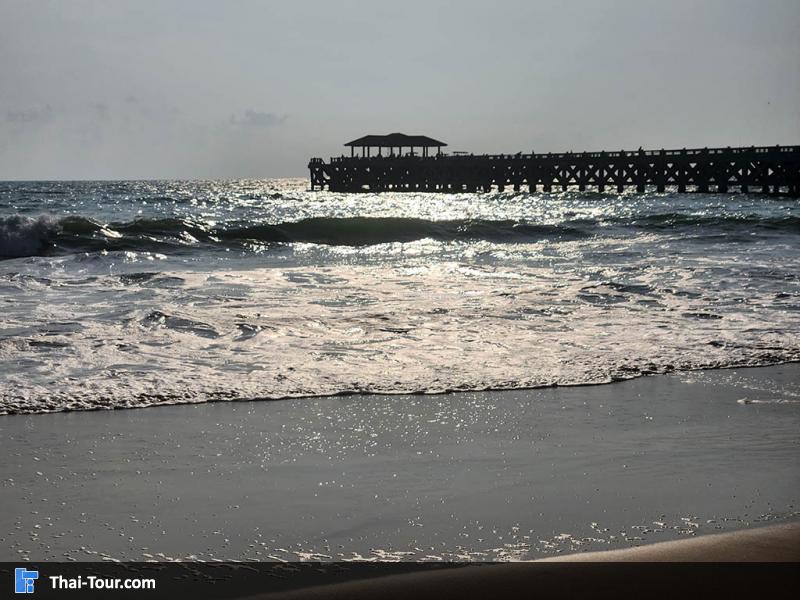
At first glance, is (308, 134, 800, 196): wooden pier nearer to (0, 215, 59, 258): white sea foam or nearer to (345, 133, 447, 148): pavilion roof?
(345, 133, 447, 148): pavilion roof

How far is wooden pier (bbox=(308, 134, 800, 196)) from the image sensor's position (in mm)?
50500

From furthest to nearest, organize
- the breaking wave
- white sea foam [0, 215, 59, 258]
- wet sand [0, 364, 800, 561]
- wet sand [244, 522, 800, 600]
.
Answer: the breaking wave → white sea foam [0, 215, 59, 258] → wet sand [0, 364, 800, 561] → wet sand [244, 522, 800, 600]

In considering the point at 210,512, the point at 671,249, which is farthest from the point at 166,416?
the point at 671,249

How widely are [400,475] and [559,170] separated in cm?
5715

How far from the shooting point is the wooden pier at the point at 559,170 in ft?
166

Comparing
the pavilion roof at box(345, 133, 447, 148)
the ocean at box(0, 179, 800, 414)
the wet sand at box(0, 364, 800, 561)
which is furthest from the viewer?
the pavilion roof at box(345, 133, 447, 148)

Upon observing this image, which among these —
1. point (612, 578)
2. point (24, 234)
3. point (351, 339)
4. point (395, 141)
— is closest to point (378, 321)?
point (351, 339)

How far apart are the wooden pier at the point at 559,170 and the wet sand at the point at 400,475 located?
47417 mm

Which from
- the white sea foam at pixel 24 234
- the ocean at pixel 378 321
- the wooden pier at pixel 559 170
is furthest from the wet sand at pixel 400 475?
the wooden pier at pixel 559 170

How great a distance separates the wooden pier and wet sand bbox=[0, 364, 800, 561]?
47417 millimetres

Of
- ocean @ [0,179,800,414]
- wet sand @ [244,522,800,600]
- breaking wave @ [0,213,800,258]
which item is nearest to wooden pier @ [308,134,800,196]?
breaking wave @ [0,213,800,258]

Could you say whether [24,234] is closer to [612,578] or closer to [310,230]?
[310,230]

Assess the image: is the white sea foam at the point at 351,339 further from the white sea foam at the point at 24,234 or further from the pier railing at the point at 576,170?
the pier railing at the point at 576,170

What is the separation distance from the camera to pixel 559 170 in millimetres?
60062
